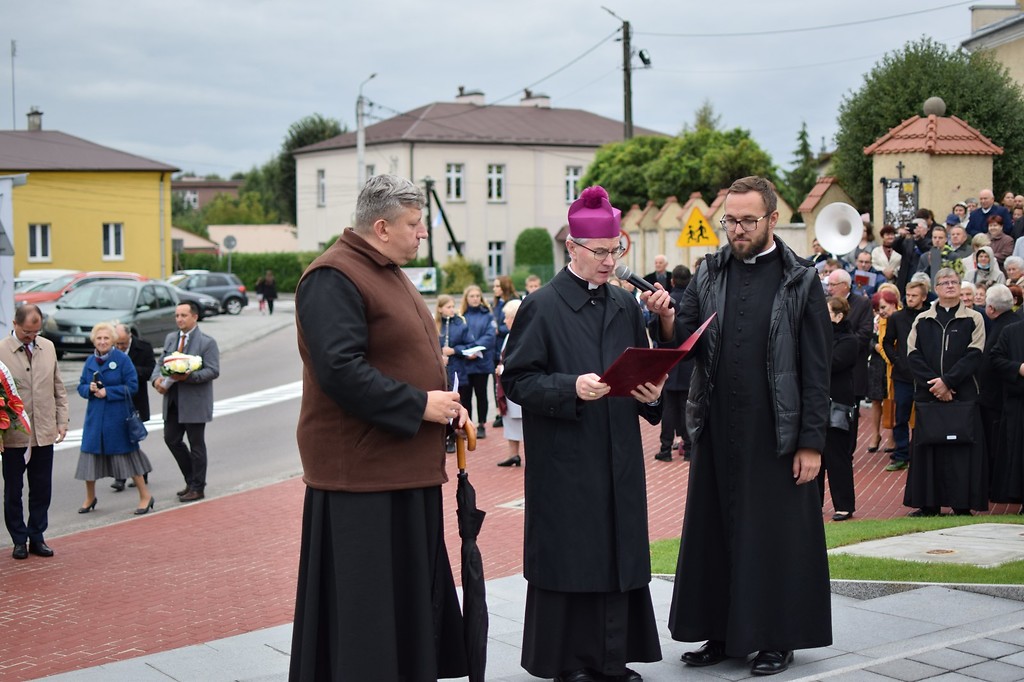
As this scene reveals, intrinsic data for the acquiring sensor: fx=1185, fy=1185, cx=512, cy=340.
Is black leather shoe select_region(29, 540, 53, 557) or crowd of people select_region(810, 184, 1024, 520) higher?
crowd of people select_region(810, 184, 1024, 520)

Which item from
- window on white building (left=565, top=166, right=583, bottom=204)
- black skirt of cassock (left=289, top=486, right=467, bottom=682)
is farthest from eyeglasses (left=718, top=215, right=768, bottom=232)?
window on white building (left=565, top=166, right=583, bottom=204)

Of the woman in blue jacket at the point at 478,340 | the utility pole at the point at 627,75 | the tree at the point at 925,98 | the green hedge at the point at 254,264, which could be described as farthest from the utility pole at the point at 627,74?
the green hedge at the point at 254,264

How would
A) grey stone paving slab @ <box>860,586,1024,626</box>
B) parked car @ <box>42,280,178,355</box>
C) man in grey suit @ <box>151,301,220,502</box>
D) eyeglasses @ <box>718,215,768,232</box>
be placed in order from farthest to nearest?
1. parked car @ <box>42,280,178,355</box>
2. man in grey suit @ <box>151,301,220,502</box>
3. grey stone paving slab @ <box>860,586,1024,626</box>
4. eyeglasses @ <box>718,215,768,232</box>

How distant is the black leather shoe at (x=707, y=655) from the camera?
5684 mm

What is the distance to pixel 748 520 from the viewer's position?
5.59 metres

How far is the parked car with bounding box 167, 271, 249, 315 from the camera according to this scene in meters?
45.2

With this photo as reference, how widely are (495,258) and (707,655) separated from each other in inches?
2439

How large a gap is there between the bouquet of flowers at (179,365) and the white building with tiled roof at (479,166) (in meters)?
50.8

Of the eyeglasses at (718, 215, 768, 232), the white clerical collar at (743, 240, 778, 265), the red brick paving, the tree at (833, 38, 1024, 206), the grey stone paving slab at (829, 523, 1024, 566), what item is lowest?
the red brick paving

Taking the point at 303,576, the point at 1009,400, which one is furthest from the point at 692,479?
the point at 1009,400

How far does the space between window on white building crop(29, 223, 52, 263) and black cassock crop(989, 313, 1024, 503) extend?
49.1 meters

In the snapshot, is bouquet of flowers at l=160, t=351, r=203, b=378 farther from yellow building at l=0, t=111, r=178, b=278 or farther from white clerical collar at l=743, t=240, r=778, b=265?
yellow building at l=0, t=111, r=178, b=278

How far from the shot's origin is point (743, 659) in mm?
5734

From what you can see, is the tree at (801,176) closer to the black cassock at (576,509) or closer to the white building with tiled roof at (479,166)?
the white building with tiled roof at (479,166)
